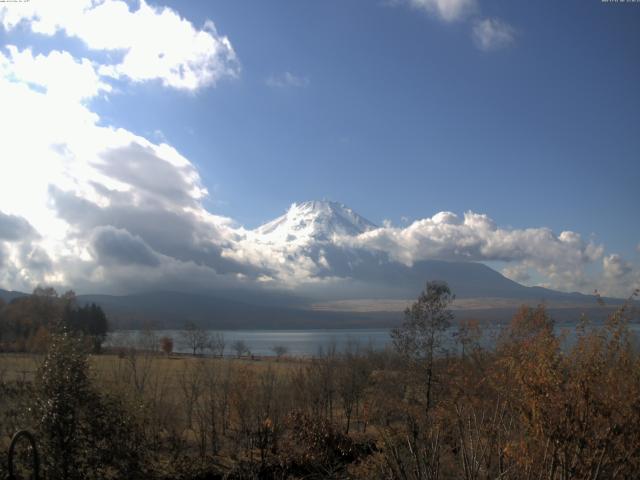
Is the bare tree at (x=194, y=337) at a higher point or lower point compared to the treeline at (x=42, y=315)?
lower

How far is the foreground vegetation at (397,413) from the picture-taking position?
29.4 ft

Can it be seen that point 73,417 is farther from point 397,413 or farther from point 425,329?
point 397,413

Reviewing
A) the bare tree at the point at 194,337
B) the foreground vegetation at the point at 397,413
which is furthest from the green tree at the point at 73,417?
the bare tree at the point at 194,337

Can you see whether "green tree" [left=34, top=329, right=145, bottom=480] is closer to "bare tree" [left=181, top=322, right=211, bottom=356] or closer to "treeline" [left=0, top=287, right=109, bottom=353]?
"treeline" [left=0, top=287, right=109, bottom=353]

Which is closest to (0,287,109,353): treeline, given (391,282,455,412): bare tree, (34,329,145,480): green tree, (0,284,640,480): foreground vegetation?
(0,284,640,480): foreground vegetation

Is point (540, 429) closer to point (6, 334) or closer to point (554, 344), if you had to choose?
point (554, 344)

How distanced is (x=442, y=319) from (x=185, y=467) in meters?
15.8

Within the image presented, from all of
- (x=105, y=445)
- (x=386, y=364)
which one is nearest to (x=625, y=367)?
(x=105, y=445)

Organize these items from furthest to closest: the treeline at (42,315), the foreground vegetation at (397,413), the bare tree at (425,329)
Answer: the treeline at (42,315) < the bare tree at (425,329) < the foreground vegetation at (397,413)

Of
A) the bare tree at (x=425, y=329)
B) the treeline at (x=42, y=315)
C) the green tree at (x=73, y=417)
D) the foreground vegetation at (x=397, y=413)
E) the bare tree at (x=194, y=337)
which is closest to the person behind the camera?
the foreground vegetation at (x=397, y=413)

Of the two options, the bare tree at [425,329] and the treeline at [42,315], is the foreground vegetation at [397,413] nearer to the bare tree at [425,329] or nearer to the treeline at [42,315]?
the bare tree at [425,329]

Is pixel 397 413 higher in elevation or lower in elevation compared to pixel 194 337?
higher

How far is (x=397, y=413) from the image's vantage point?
31812mm

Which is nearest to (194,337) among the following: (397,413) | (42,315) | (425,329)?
(42,315)
